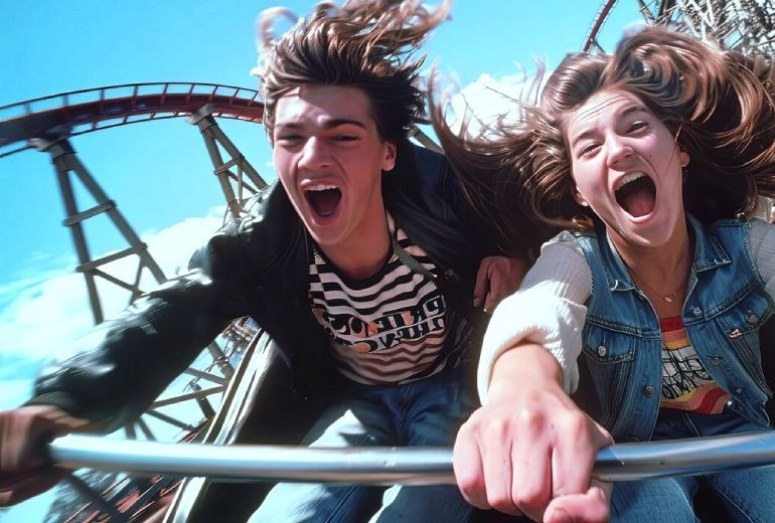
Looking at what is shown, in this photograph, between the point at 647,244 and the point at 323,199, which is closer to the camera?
the point at 647,244

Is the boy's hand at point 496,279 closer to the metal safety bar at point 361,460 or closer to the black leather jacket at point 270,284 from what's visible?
the black leather jacket at point 270,284

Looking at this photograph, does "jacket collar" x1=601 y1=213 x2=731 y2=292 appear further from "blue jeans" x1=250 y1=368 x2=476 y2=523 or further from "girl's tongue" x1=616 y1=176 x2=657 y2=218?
"blue jeans" x1=250 y1=368 x2=476 y2=523

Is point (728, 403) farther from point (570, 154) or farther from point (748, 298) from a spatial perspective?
point (570, 154)

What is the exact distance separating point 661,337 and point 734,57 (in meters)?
0.93

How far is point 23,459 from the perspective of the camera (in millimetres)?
843

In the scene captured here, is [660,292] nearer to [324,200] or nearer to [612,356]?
[612,356]

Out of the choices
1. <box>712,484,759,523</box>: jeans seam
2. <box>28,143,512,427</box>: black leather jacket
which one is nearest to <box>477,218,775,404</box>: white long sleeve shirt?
<box>28,143,512,427</box>: black leather jacket

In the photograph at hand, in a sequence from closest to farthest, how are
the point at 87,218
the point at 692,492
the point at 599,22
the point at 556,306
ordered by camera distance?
the point at 556,306 → the point at 692,492 → the point at 87,218 → the point at 599,22

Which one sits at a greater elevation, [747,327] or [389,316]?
[389,316]

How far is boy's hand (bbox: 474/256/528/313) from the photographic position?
145 centimetres

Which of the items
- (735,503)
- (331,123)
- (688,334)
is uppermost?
(331,123)

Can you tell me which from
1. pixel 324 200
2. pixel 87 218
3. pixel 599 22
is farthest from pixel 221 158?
pixel 599 22

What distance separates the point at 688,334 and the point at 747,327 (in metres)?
0.14

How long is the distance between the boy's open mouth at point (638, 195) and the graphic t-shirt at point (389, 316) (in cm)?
59
